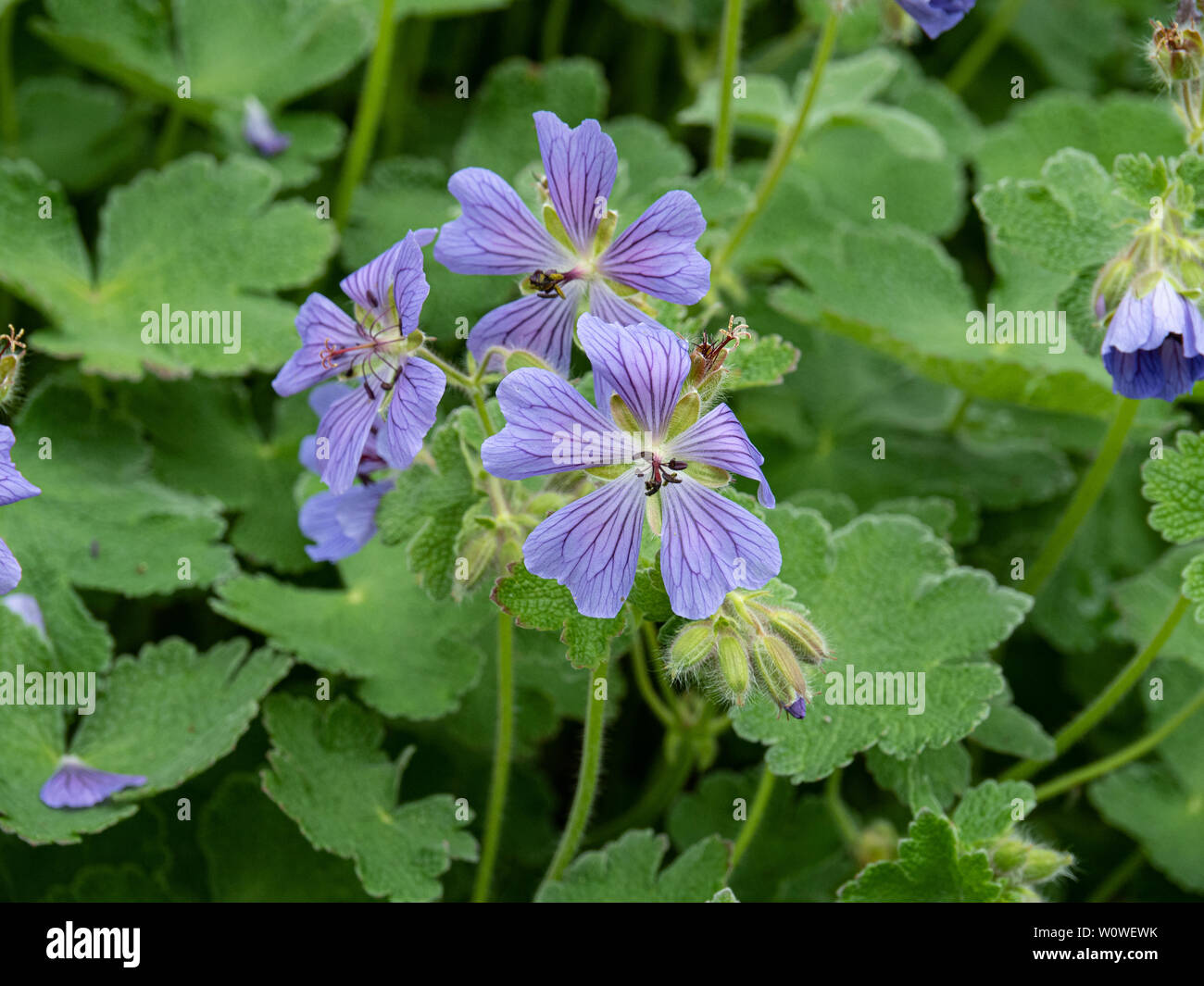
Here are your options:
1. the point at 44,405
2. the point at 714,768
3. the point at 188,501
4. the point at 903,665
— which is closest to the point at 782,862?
the point at 714,768

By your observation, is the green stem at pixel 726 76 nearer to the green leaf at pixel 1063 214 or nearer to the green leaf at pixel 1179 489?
the green leaf at pixel 1063 214

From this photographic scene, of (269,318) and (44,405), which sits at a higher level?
(269,318)

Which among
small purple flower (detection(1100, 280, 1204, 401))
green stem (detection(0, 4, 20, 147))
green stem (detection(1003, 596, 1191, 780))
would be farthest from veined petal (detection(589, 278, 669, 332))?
green stem (detection(0, 4, 20, 147))

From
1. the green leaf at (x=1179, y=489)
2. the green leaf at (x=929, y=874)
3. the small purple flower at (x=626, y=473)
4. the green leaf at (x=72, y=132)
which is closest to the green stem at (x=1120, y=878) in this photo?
the green leaf at (x=929, y=874)

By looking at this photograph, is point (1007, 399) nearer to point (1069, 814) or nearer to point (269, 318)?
point (1069, 814)

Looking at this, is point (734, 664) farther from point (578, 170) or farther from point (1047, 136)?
point (1047, 136)

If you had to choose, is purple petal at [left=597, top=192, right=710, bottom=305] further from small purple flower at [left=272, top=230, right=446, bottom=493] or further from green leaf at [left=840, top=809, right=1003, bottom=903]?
green leaf at [left=840, top=809, right=1003, bottom=903]

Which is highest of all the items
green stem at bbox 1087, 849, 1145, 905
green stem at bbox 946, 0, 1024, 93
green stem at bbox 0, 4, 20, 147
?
green stem at bbox 946, 0, 1024, 93

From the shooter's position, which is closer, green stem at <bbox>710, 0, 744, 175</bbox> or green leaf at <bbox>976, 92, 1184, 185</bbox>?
green stem at <bbox>710, 0, 744, 175</bbox>
